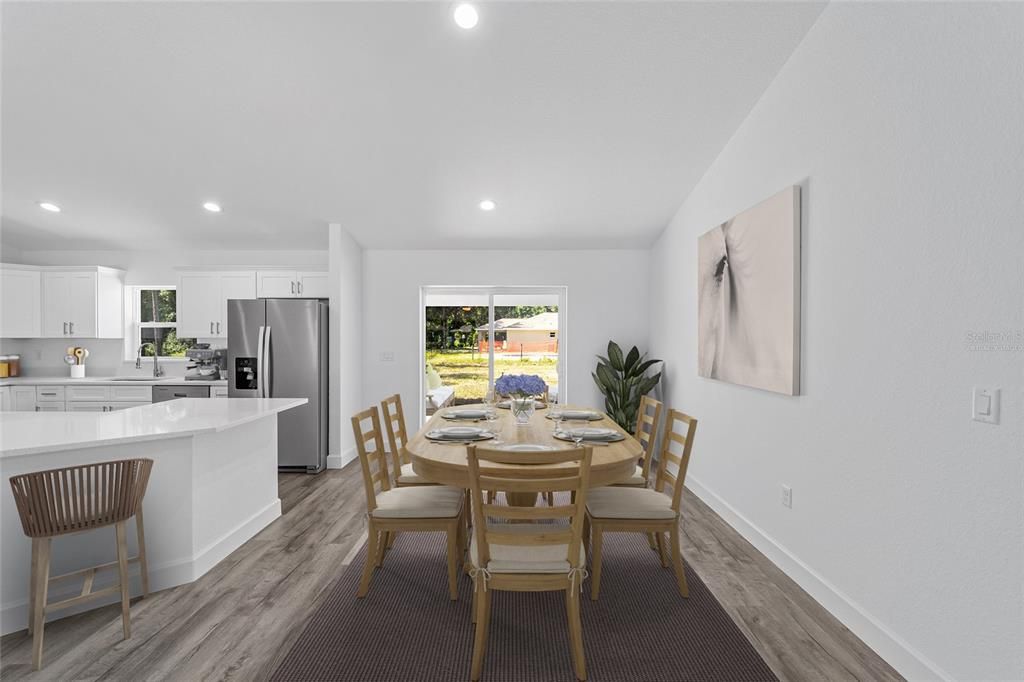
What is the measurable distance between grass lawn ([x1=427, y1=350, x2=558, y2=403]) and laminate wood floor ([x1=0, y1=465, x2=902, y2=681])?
284 centimetres

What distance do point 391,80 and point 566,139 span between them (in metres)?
1.26

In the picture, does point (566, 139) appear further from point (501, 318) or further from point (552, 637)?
point (552, 637)

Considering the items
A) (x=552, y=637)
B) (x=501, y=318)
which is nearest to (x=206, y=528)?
(x=552, y=637)

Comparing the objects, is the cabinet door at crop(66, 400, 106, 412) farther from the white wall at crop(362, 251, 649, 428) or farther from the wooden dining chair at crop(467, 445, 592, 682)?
the wooden dining chair at crop(467, 445, 592, 682)

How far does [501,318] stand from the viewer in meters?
5.88

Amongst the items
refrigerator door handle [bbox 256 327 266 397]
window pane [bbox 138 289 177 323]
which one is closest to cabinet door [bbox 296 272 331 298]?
refrigerator door handle [bbox 256 327 266 397]

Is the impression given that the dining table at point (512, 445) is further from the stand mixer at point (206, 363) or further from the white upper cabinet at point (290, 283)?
the stand mixer at point (206, 363)

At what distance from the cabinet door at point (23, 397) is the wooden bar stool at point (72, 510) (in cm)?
421

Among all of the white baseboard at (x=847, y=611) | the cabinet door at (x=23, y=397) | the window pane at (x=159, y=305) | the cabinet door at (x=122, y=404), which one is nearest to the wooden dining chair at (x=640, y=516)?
the white baseboard at (x=847, y=611)

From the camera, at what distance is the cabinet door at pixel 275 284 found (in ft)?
17.7

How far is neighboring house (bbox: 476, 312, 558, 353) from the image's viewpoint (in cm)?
586

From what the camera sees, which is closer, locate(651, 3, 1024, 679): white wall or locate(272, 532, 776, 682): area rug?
locate(651, 3, 1024, 679): white wall

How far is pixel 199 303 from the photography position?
5445 mm

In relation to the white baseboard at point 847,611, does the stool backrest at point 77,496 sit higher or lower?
higher
